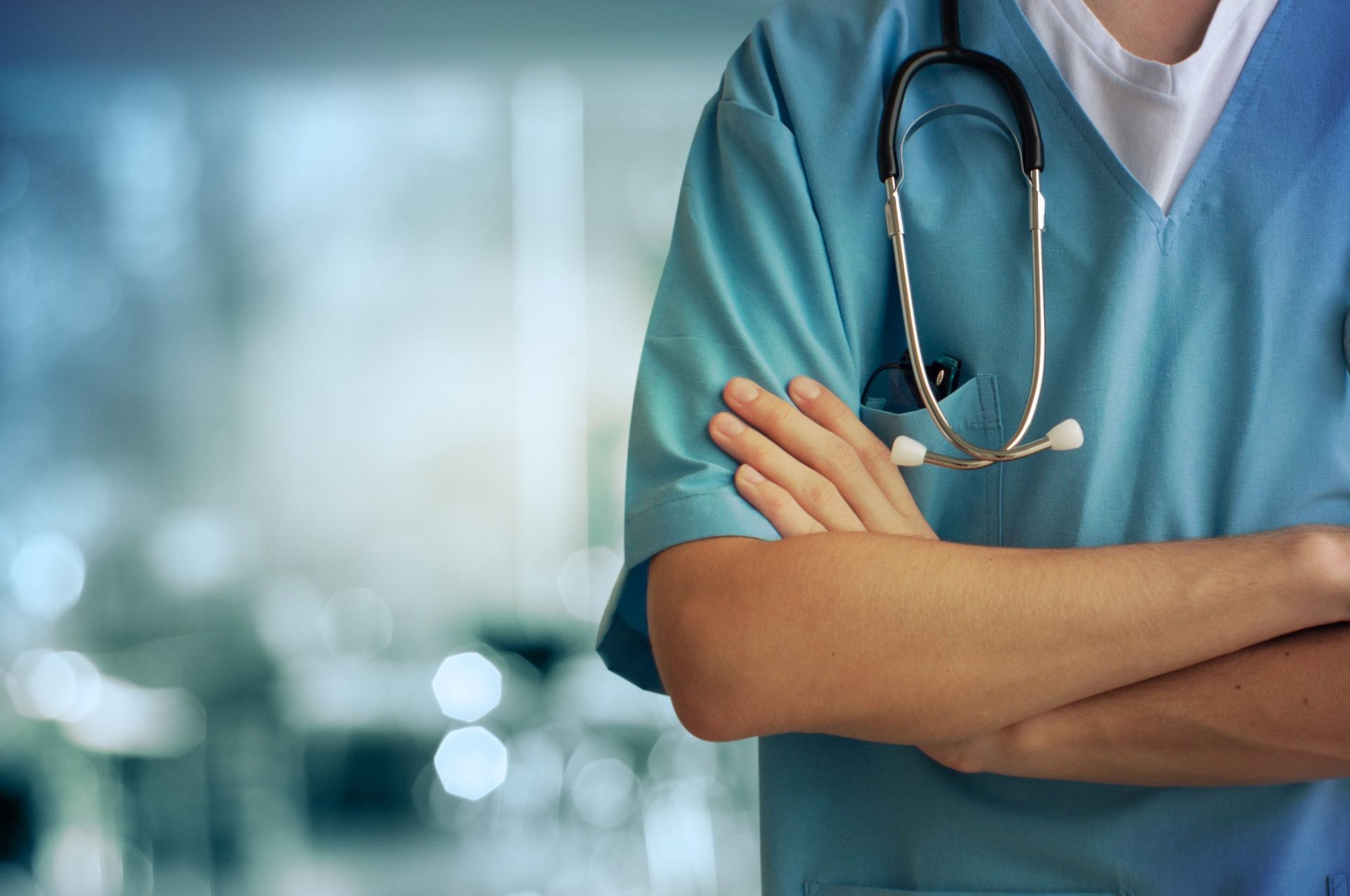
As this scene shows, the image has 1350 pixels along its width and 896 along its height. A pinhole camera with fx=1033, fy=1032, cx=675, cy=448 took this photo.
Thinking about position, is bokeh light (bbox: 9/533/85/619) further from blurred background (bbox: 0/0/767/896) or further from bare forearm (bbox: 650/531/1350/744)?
bare forearm (bbox: 650/531/1350/744)

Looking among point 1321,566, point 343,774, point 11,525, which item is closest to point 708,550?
point 1321,566

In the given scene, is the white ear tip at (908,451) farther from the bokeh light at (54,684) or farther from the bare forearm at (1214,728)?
the bokeh light at (54,684)

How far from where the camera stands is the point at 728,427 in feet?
2.19

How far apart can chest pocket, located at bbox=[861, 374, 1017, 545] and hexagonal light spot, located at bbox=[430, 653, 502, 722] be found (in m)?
2.15

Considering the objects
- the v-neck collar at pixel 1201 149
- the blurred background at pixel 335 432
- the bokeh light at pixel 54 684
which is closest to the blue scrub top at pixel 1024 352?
the v-neck collar at pixel 1201 149

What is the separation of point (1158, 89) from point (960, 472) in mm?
293

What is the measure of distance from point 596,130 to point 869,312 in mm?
2196

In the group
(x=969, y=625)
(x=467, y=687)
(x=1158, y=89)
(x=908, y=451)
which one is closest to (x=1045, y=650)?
(x=969, y=625)

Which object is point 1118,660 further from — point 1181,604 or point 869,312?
point 869,312

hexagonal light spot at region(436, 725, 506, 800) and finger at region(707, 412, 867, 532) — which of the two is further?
hexagonal light spot at region(436, 725, 506, 800)

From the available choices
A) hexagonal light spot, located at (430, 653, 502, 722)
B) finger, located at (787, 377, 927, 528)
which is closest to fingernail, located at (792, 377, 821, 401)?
finger, located at (787, 377, 927, 528)

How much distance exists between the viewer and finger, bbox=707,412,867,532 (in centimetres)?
66

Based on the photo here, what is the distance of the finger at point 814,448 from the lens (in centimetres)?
67

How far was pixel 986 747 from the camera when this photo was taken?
2.07ft
